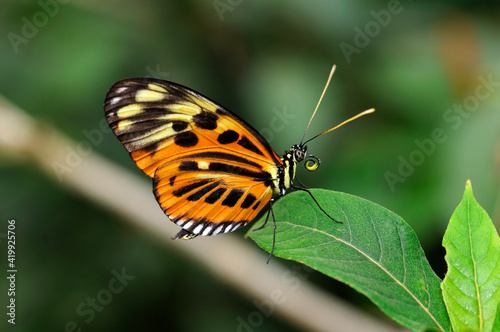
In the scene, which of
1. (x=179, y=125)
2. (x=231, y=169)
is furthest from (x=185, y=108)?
(x=231, y=169)

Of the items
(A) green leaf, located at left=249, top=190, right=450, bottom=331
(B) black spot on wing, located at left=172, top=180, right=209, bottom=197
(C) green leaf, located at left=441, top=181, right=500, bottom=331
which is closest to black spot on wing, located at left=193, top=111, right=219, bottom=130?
(B) black spot on wing, located at left=172, top=180, right=209, bottom=197

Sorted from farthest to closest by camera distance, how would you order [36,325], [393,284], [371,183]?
[36,325]
[371,183]
[393,284]

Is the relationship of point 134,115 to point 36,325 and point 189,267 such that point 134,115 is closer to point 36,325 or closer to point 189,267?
point 189,267

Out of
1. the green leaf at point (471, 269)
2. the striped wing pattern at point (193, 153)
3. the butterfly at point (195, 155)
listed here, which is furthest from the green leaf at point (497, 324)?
the striped wing pattern at point (193, 153)

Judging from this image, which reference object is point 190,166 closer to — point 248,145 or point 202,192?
point 202,192

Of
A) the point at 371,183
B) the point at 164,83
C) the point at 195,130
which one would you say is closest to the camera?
the point at 164,83

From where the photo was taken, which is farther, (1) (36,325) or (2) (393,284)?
(1) (36,325)

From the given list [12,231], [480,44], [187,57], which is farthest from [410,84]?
[12,231]

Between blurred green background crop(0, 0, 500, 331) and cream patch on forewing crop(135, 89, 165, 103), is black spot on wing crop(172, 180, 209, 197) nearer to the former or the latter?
cream patch on forewing crop(135, 89, 165, 103)
